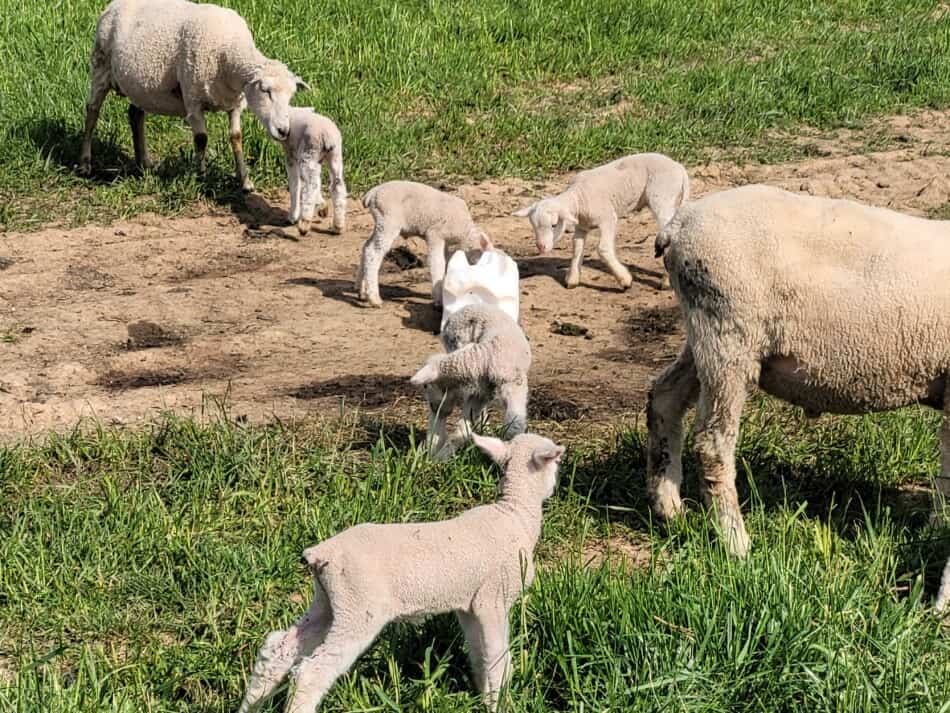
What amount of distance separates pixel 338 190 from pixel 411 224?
1333mm

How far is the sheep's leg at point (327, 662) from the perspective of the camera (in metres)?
3.85

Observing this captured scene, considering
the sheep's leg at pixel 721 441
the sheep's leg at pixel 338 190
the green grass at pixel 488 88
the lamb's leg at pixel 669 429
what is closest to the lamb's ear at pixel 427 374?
the lamb's leg at pixel 669 429

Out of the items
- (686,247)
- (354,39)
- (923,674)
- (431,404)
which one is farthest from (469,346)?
(354,39)

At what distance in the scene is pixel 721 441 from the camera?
5328 mm

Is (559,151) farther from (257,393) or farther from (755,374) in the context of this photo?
(755,374)

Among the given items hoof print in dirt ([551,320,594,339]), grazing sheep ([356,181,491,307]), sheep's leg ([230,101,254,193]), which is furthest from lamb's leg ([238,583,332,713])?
sheep's leg ([230,101,254,193])

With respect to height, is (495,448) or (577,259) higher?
(495,448)

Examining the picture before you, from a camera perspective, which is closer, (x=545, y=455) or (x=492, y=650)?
(x=492, y=650)

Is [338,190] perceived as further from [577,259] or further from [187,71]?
[577,259]

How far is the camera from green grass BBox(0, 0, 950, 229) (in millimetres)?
10750

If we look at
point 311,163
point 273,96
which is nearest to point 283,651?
point 311,163

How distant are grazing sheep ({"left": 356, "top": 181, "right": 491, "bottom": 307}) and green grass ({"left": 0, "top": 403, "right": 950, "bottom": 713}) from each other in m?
2.48

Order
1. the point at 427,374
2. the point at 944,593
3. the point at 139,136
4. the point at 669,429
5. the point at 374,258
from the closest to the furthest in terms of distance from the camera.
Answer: the point at 944,593 → the point at 669,429 → the point at 427,374 → the point at 374,258 → the point at 139,136

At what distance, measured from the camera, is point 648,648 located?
417cm
